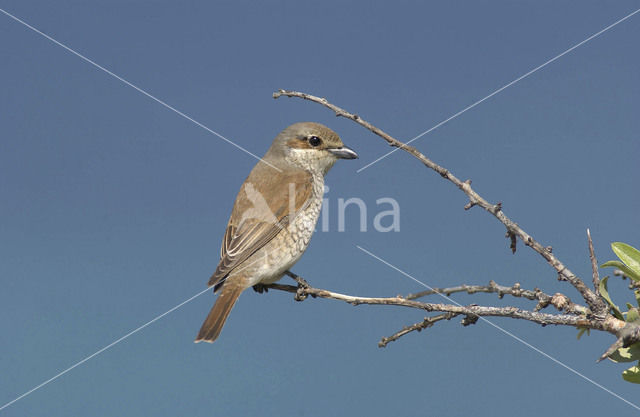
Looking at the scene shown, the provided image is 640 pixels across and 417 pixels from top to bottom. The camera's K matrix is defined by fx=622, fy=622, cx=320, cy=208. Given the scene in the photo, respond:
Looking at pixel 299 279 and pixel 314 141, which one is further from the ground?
pixel 314 141

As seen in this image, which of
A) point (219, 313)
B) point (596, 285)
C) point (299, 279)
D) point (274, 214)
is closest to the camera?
point (596, 285)

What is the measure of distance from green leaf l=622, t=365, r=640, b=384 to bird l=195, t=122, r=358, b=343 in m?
2.01

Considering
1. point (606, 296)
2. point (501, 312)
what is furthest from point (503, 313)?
point (606, 296)

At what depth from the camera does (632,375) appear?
1.88 meters

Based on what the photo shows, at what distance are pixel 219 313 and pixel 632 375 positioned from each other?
211 centimetres

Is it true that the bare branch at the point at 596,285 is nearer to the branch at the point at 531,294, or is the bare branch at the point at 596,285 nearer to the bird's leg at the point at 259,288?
the branch at the point at 531,294

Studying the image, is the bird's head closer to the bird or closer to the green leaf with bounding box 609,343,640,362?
the bird

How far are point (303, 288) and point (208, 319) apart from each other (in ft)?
1.76

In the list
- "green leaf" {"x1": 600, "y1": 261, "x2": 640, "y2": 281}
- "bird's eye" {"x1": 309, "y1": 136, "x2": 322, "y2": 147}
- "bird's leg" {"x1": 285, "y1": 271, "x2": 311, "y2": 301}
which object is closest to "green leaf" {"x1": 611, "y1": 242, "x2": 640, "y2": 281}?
"green leaf" {"x1": 600, "y1": 261, "x2": 640, "y2": 281}

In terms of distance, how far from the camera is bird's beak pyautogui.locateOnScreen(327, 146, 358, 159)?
443 cm

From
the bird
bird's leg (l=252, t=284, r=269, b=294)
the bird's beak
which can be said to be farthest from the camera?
the bird's beak

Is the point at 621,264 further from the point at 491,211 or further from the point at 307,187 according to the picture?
the point at 307,187

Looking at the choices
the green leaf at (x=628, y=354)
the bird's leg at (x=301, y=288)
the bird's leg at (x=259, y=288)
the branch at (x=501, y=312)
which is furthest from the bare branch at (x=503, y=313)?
the bird's leg at (x=259, y=288)

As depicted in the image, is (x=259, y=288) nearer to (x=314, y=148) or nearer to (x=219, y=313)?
(x=219, y=313)
